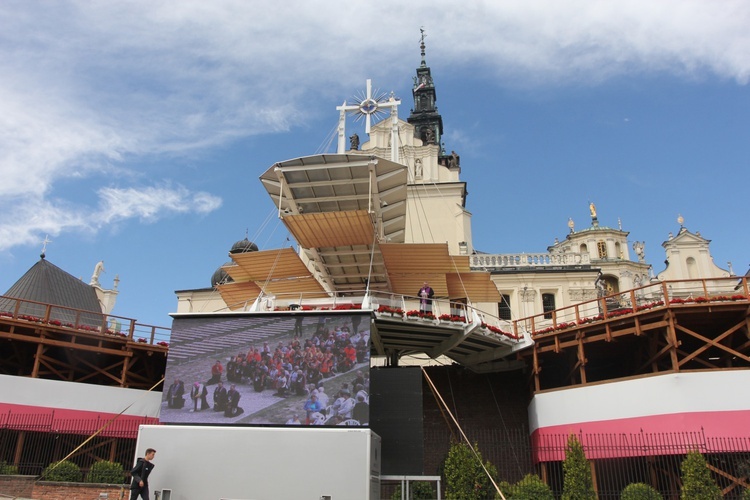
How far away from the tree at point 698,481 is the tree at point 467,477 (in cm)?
579

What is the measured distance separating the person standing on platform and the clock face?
10661mm

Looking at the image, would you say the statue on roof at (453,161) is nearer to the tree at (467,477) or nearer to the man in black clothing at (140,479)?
the tree at (467,477)

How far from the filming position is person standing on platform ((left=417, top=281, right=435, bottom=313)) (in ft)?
78.6

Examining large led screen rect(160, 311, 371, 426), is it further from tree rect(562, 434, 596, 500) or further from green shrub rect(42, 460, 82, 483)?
tree rect(562, 434, 596, 500)

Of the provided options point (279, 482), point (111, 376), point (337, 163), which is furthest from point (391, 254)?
point (111, 376)

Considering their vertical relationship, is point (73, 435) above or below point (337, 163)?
below

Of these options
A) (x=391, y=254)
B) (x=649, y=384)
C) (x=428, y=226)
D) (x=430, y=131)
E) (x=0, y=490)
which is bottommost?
(x=0, y=490)

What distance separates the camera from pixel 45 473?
63.6 ft

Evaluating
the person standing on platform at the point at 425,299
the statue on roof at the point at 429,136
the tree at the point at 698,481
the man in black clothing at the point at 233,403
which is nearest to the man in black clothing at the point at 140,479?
the man in black clothing at the point at 233,403

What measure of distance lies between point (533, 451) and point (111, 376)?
1899 cm

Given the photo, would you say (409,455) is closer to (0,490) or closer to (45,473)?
(45,473)

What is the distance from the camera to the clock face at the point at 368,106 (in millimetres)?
31234

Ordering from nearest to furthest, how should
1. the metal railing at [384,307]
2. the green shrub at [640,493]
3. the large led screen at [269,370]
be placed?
the green shrub at [640,493]
the large led screen at [269,370]
the metal railing at [384,307]

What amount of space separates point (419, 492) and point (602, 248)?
40.2 m
